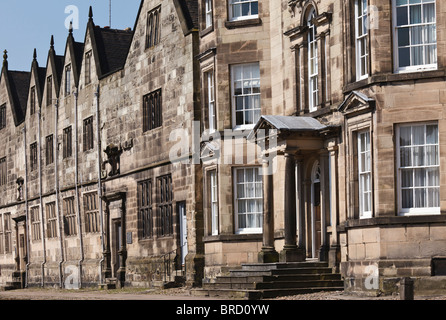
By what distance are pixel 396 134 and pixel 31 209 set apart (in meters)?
31.5

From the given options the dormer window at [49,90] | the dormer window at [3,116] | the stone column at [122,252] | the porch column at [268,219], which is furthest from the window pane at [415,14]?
the dormer window at [3,116]

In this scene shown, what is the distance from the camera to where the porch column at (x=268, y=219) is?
29.4m

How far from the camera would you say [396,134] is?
25188 millimetres

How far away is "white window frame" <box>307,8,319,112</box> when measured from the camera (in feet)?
96.1

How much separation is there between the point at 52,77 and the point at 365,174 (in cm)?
2795

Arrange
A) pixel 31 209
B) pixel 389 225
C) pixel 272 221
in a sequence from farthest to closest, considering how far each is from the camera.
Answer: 1. pixel 31 209
2. pixel 272 221
3. pixel 389 225

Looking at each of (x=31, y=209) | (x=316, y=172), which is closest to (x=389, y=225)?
(x=316, y=172)

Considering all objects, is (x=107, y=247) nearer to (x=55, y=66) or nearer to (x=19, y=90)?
(x=55, y=66)

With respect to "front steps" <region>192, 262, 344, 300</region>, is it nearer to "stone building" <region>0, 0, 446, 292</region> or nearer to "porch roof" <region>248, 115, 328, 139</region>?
"stone building" <region>0, 0, 446, 292</region>

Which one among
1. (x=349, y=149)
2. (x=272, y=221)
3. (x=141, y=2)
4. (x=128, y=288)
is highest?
(x=141, y=2)

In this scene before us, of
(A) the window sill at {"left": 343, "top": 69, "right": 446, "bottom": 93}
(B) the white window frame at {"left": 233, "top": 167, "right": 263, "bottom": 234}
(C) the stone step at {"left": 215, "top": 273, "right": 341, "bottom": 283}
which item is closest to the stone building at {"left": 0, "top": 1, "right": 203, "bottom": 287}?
(B) the white window frame at {"left": 233, "top": 167, "right": 263, "bottom": 234}

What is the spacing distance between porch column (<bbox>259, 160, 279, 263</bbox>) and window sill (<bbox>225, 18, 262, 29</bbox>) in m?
4.94

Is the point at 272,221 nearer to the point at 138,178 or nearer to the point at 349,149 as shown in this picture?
the point at 349,149

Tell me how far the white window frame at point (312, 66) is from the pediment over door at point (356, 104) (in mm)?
2673
